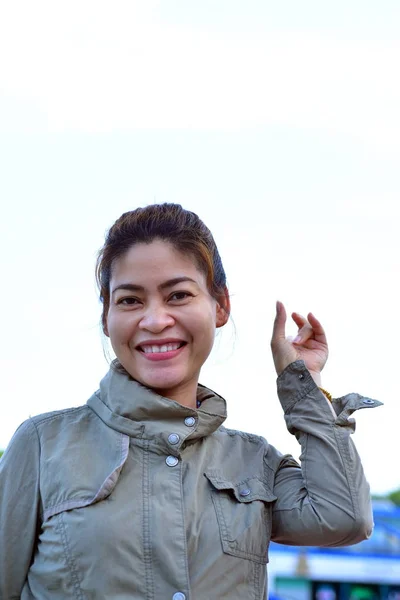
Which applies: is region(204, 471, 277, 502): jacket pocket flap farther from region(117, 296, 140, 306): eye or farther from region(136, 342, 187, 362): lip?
region(117, 296, 140, 306): eye

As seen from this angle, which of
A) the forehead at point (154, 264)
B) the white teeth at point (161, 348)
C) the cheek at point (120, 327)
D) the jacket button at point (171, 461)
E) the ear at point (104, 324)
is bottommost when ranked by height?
the jacket button at point (171, 461)

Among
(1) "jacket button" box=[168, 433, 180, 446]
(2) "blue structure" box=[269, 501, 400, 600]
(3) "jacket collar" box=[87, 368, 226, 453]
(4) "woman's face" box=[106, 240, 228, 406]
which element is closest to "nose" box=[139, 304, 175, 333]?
(4) "woman's face" box=[106, 240, 228, 406]

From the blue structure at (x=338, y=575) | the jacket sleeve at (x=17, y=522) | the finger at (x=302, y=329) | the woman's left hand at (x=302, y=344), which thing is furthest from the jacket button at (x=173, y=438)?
the blue structure at (x=338, y=575)

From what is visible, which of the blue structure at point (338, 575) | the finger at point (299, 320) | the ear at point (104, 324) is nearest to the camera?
the ear at point (104, 324)

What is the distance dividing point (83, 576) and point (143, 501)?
0.24 m

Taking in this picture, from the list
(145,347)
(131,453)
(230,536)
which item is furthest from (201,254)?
(230,536)

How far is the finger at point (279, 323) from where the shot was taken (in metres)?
3.03

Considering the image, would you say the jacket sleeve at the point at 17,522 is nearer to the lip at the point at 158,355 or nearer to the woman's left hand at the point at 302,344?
the lip at the point at 158,355

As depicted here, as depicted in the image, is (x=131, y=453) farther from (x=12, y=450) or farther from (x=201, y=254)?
(x=201, y=254)

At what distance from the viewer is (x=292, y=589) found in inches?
384

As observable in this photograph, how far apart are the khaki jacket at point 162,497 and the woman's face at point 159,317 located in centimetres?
8

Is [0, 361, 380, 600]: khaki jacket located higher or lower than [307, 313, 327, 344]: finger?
lower

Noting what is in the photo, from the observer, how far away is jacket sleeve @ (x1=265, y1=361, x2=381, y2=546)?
271 centimetres

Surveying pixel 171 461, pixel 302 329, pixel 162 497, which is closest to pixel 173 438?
pixel 171 461
